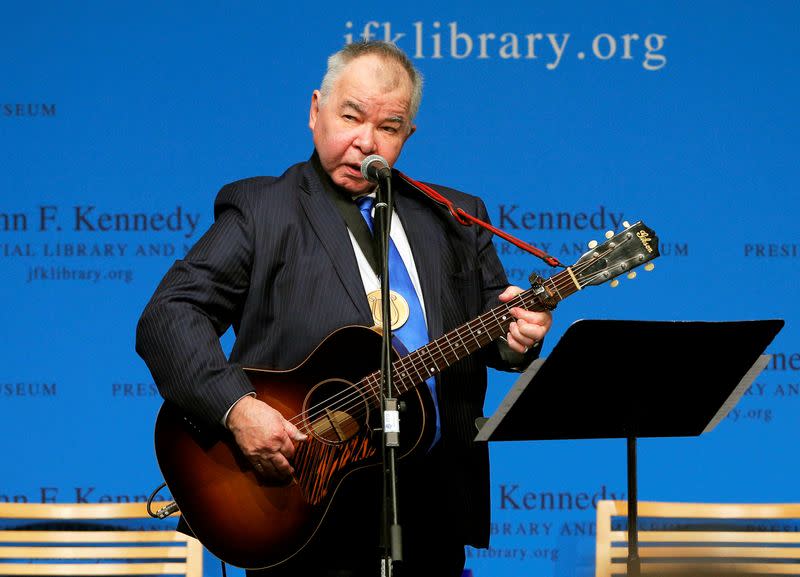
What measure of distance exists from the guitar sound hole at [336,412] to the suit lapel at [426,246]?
261 millimetres

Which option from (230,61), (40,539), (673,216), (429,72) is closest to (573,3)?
(429,72)

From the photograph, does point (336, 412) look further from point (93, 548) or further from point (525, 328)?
point (93, 548)

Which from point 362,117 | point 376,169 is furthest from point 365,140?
point 376,169

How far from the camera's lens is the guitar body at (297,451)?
243 centimetres

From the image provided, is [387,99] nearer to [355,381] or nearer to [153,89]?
[355,381]

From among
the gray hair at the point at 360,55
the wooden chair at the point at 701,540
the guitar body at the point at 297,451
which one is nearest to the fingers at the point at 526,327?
the guitar body at the point at 297,451

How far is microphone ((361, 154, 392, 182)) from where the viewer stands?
2.23m

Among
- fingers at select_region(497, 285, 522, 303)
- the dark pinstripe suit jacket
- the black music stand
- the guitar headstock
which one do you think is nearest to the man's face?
the dark pinstripe suit jacket

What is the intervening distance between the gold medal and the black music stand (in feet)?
1.60

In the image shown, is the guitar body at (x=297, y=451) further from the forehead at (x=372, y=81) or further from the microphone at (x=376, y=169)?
the forehead at (x=372, y=81)

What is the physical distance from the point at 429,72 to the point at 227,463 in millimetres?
2245

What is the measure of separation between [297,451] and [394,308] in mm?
428

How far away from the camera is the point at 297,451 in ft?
8.05

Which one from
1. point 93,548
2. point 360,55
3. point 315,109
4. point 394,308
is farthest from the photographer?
point 93,548
